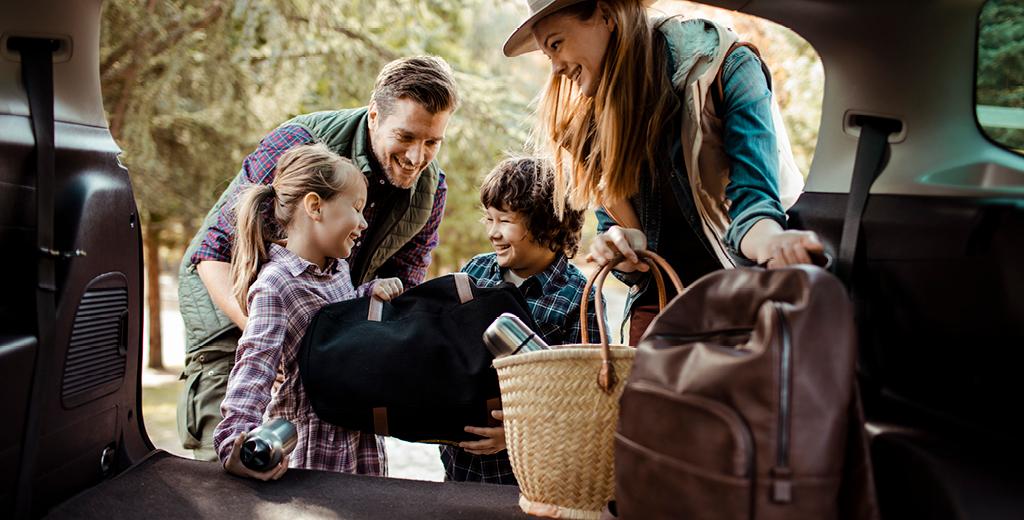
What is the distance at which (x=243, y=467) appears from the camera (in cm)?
189

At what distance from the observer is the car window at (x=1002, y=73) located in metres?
1.42

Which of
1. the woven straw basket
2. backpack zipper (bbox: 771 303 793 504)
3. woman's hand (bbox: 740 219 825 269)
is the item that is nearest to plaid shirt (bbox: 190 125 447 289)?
the woven straw basket

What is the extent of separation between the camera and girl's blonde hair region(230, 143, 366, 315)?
2.25m

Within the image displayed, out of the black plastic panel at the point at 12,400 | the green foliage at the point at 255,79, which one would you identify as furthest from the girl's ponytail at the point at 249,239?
the green foliage at the point at 255,79

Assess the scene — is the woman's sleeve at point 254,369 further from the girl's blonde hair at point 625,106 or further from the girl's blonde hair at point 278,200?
the girl's blonde hair at point 625,106

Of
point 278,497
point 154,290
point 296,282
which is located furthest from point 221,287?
point 154,290

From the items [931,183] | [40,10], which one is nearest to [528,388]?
[931,183]

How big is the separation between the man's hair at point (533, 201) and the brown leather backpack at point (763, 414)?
1.35 metres

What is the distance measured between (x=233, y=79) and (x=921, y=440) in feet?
18.3

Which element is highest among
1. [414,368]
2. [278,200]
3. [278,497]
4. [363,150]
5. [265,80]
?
[265,80]

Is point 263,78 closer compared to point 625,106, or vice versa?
point 625,106

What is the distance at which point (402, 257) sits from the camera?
9.54 feet

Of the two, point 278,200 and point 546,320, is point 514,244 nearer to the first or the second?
point 546,320

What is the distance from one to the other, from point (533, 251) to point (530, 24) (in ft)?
2.64
